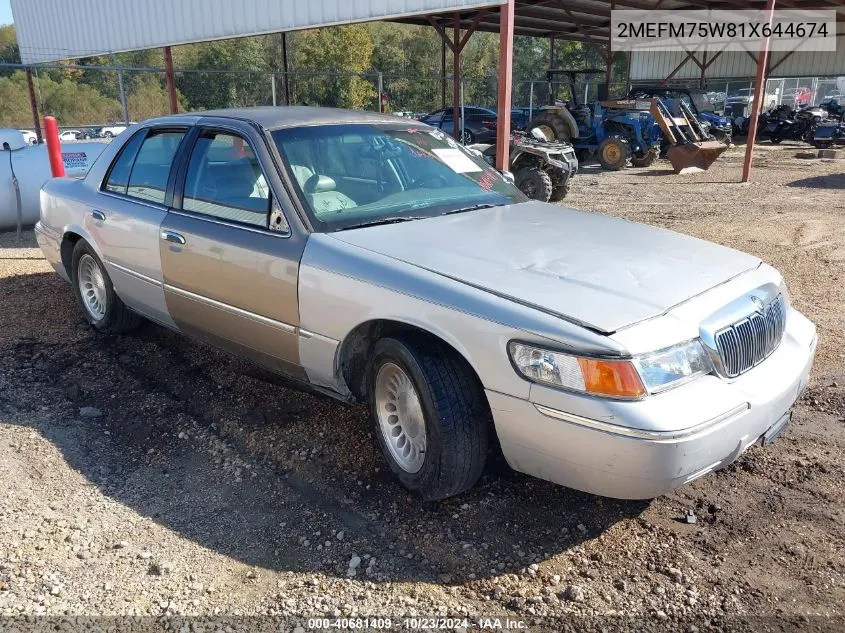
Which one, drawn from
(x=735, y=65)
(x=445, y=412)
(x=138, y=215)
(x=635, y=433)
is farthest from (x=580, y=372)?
(x=735, y=65)

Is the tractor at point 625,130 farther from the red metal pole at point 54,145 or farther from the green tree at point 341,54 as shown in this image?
the green tree at point 341,54

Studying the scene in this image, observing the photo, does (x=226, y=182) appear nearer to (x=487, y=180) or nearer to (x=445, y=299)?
(x=487, y=180)

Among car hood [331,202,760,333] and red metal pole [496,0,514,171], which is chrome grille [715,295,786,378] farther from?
red metal pole [496,0,514,171]

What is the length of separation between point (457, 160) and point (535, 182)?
24.5ft

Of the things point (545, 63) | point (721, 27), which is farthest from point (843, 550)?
point (545, 63)

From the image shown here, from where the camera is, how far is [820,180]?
49.2ft

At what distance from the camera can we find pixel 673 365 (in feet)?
8.32

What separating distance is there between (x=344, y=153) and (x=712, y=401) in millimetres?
2267

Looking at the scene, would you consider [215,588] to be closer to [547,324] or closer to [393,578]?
[393,578]

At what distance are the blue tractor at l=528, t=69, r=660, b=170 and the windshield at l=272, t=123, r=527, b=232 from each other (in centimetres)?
1358

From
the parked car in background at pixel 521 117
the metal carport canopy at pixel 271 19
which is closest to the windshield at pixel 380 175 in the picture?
the metal carport canopy at pixel 271 19

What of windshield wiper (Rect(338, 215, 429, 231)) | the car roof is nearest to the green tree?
the car roof

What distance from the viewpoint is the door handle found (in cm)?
389

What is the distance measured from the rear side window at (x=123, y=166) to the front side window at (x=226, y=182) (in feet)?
2.60
